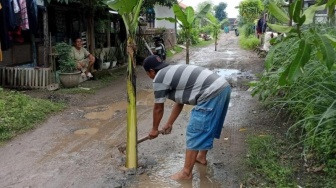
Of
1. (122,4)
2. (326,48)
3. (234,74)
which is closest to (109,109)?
(122,4)

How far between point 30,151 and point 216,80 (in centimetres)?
281

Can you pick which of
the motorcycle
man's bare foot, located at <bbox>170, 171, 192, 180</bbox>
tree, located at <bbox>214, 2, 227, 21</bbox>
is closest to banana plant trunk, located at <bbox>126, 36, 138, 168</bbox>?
man's bare foot, located at <bbox>170, 171, 192, 180</bbox>

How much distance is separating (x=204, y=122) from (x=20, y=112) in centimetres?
381

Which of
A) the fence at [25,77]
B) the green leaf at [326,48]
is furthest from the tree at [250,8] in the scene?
the green leaf at [326,48]

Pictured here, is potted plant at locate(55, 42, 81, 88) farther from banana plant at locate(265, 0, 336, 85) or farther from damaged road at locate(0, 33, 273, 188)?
banana plant at locate(265, 0, 336, 85)

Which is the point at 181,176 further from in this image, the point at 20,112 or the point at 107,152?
the point at 20,112

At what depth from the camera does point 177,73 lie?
12.7 feet

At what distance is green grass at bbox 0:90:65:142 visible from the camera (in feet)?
18.6

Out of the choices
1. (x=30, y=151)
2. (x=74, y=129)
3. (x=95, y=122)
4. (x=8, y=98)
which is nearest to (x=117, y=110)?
(x=95, y=122)

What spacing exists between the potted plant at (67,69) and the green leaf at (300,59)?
738 cm

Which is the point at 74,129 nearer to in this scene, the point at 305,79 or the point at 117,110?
the point at 117,110

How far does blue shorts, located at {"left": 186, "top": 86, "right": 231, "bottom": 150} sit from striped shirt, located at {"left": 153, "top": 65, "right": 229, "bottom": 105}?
→ 0.24 ft

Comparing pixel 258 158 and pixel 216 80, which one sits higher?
pixel 216 80

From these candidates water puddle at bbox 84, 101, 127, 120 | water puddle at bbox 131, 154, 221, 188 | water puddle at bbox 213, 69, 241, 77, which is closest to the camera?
water puddle at bbox 131, 154, 221, 188
